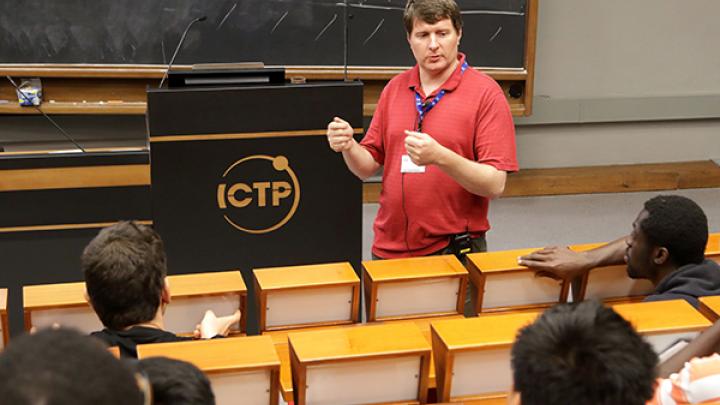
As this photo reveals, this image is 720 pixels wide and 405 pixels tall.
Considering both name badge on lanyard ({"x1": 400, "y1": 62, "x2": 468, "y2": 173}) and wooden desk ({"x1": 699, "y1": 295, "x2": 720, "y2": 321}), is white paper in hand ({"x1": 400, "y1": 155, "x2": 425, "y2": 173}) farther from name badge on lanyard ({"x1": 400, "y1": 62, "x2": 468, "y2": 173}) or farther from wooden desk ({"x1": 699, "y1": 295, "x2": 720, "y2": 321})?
wooden desk ({"x1": 699, "y1": 295, "x2": 720, "y2": 321})

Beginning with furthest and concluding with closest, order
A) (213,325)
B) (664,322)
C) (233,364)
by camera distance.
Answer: (213,325), (664,322), (233,364)

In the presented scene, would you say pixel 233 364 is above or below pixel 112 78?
below

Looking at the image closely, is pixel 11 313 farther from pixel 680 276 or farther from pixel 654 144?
pixel 654 144

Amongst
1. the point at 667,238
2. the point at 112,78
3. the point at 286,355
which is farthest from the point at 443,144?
the point at 112,78

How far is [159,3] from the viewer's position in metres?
5.77

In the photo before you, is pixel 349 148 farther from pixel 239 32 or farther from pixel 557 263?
pixel 239 32

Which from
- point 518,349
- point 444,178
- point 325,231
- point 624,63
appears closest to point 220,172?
point 325,231

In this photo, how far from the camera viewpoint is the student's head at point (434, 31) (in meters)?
3.05

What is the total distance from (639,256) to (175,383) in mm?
1644

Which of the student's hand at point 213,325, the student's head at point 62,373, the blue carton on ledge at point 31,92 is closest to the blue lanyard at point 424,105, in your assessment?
the student's hand at point 213,325

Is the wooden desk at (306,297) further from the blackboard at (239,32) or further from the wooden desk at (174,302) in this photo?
the blackboard at (239,32)

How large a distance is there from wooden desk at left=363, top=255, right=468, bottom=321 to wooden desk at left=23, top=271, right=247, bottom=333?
357 mm

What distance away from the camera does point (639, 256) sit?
2.63m

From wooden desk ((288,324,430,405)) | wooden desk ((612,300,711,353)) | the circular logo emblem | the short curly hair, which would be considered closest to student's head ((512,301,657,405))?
wooden desk ((288,324,430,405))
